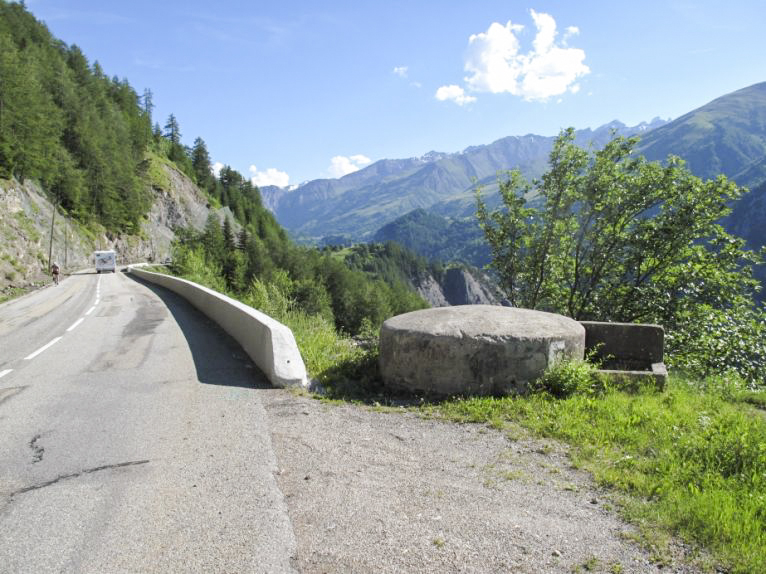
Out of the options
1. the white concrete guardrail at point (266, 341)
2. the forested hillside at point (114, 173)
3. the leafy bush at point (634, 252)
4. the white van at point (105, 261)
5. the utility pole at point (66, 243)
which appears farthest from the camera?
the utility pole at point (66, 243)

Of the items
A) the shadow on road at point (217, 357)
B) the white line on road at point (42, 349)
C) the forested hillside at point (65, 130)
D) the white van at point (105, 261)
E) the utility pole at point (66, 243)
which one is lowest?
the shadow on road at point (217, 357)

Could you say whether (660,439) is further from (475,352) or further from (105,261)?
(105,261)

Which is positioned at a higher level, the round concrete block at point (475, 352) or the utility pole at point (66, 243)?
the utility pole at point (66, 243)

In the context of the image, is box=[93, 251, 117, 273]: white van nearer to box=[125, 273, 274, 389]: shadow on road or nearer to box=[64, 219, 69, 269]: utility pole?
box=[64, 219, 69, 269]: utility pole

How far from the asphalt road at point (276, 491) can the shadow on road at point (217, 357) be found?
334 mm

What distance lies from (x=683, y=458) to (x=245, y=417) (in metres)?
4.60

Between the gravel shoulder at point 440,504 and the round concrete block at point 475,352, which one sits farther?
the round concrete block at point 475,352

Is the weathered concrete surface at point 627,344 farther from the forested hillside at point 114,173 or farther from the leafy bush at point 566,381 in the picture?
the forested hillside at point 114,173

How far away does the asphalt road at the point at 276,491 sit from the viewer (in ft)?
9.90

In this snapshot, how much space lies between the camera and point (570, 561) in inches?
118

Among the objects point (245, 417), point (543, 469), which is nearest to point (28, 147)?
point (245, 417)

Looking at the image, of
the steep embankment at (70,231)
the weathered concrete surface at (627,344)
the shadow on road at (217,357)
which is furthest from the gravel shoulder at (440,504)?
the steep embankment at (70,231)

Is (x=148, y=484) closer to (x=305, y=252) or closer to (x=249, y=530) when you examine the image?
(x=249, y=530)

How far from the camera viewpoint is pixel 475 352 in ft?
21.6
